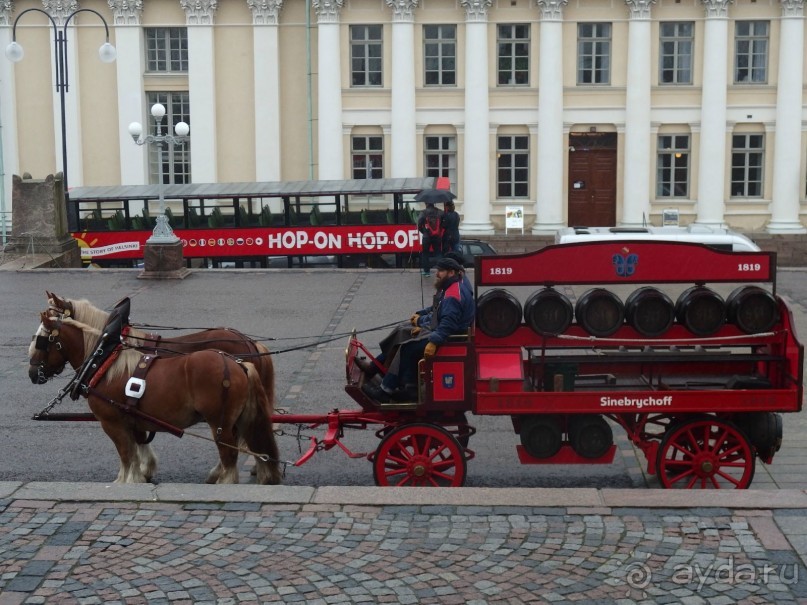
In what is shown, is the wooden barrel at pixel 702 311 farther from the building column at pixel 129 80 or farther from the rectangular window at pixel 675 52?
the building column at pixel 129 80

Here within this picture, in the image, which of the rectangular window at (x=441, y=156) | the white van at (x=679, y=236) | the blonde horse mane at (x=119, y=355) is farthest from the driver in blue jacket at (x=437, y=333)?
the rectangular window at (x=441, y=156)

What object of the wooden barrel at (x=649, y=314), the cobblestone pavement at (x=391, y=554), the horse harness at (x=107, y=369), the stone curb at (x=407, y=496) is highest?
the wooden barrel at (x=649, y=314)

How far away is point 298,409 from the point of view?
48.4 ft

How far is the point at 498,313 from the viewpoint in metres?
11.3

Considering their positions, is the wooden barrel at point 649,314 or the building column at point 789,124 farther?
the building column at point 789,124

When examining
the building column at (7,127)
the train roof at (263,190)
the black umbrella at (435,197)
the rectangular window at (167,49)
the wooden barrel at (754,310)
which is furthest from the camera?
the building column at (7,127)

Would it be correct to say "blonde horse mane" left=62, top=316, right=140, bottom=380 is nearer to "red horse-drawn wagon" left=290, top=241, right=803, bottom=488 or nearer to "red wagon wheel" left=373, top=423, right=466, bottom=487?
"red horse-drawn wagon" left=290, top=241, right=803, bottom=488

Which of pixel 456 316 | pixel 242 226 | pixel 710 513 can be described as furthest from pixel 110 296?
pixel 710 513

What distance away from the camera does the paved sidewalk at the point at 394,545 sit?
27.7 feet

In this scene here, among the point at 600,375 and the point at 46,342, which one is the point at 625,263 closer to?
the point at 600,375

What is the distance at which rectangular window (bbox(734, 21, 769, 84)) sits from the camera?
131 feet

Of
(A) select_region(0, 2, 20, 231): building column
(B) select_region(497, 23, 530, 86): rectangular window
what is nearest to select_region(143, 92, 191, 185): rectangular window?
(A) select_region(0, 2, 20, 231): building column

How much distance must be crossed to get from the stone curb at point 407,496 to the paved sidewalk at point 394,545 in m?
0.02

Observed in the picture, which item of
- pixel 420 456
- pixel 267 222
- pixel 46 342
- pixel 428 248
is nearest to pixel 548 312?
pixel 420 456
